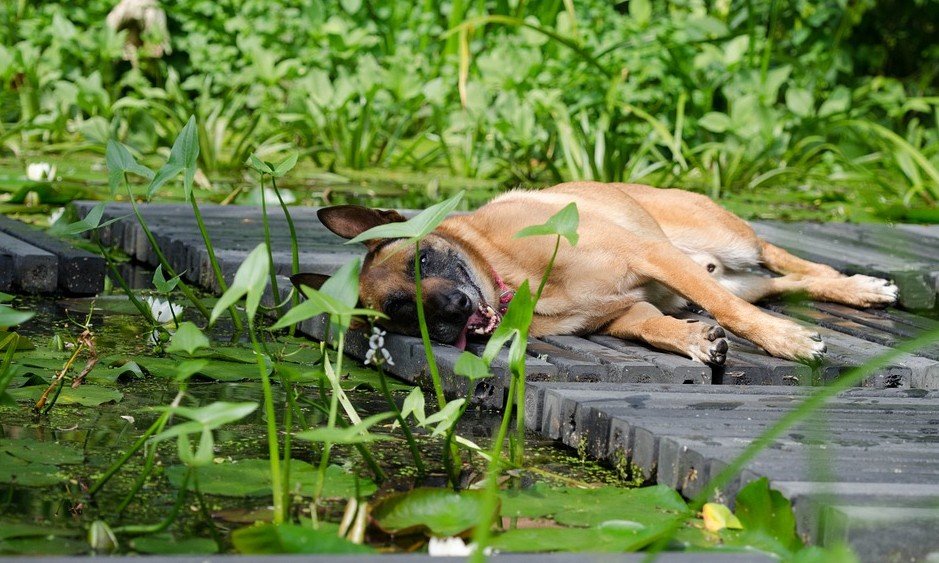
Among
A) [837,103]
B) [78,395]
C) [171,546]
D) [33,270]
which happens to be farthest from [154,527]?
[837,103]

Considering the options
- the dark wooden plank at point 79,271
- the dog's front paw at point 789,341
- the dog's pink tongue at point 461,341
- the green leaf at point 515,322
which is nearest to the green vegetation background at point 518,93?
the dark wooden plank at point 79,271

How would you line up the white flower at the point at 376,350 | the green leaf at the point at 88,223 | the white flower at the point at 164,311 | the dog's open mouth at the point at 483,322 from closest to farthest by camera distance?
the white flower at the point at 376,350 < the green leaf at the point at 88,223 < the dog's open mouth at the point at 483,322 < the white flower at the point at 164,311

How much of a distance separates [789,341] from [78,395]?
1.94 metres

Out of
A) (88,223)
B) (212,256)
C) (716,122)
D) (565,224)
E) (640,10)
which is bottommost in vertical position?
(212,256)

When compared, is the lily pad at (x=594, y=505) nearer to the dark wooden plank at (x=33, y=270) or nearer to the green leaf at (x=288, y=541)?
the green leaf at (x=288, y=541)

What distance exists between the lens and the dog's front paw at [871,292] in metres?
4.69

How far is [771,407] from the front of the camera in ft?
10.00

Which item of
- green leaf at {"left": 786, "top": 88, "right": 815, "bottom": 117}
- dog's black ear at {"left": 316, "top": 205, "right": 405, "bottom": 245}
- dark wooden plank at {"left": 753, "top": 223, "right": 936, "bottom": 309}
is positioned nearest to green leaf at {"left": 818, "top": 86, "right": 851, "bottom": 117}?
green leaf at {"left": 786, "top": 88, "right": 815, "bottom": 117}

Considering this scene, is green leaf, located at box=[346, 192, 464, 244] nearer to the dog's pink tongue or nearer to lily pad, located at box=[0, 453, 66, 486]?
lily pad, located at box=[0, 453, 66, 486]

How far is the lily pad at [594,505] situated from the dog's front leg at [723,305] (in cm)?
125

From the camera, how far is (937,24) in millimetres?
11430

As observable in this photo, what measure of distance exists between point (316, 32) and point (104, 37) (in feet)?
5.28

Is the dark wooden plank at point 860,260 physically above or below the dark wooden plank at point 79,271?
above

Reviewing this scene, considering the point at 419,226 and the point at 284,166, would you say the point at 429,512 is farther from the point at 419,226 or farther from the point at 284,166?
the point at 284,166
